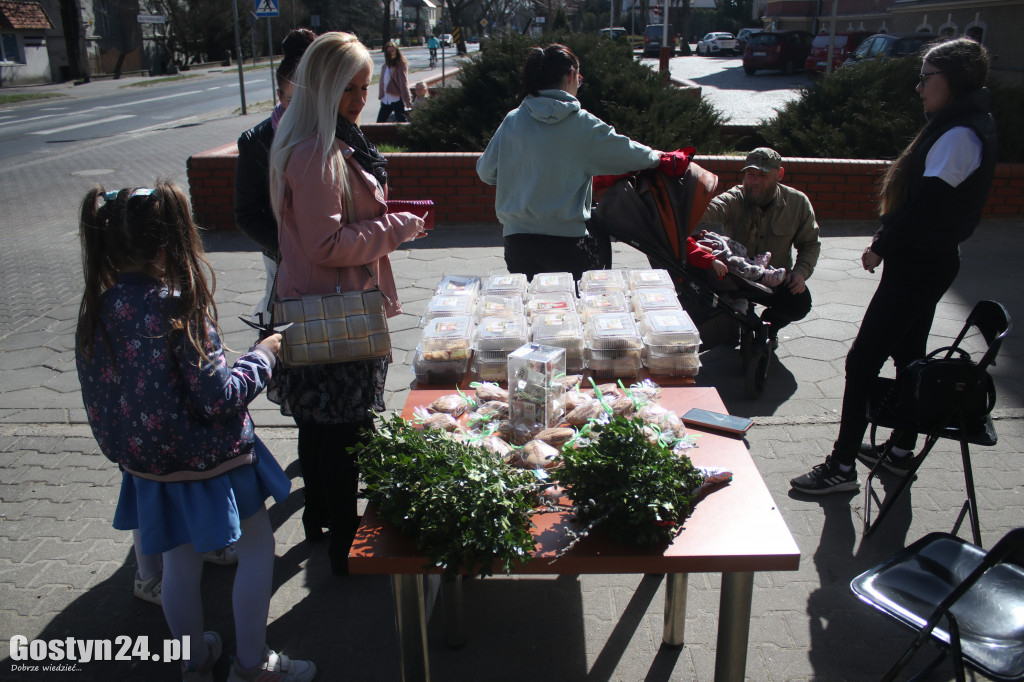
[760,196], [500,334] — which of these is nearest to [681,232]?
[760,196]

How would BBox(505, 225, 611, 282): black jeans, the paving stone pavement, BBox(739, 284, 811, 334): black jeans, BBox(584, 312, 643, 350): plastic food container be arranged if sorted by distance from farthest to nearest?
BBox(739, 284, 811, 334): black jeans → BBox(505, 225, 611, 282): black jeans → BBox(584, 312, 643, 350): plastic food container → the paving stone pavement

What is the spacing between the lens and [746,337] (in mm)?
4629

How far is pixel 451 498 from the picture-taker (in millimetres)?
1905

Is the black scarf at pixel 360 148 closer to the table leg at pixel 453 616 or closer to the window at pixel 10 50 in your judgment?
the table leg at pixel 453 616

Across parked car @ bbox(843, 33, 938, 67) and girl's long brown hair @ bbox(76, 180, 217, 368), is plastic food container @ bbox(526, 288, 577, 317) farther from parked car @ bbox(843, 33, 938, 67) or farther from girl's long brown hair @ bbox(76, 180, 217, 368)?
parked car @ bbox(843, 33, 938, 67)

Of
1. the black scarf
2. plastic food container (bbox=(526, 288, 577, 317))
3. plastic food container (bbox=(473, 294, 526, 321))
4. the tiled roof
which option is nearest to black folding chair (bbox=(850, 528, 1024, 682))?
plastic food container (bbox=(526, 288, 577, 317))

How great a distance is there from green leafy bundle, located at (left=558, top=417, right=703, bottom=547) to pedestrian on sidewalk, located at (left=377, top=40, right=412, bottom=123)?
39.0ft

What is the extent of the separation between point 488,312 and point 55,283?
5.61m

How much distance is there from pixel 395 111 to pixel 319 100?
1155 centimetres

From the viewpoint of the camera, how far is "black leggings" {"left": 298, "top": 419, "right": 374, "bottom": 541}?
2.98 m

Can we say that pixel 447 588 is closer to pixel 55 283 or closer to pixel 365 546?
pixel 365 546

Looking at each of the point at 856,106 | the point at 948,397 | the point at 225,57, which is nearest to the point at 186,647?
the point at 948,397

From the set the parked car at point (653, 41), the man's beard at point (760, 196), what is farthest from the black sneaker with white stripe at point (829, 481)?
the parked car at point (653, 41)

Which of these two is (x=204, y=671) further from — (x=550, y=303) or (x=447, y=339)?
(x=550, y=303)
